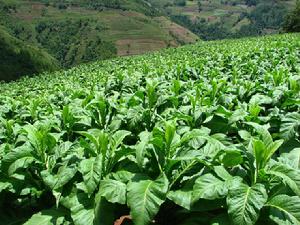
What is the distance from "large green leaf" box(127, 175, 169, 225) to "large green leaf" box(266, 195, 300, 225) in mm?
786

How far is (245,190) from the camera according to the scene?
9.57 feet

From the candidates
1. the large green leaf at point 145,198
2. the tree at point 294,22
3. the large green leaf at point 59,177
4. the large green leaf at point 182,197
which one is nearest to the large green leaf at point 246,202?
the large green leaf at point 182,197

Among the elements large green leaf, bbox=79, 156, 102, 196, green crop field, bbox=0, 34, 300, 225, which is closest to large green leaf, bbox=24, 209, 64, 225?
green crop field, bbox=0, 34, 300, 225

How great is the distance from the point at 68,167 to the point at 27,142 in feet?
2.73

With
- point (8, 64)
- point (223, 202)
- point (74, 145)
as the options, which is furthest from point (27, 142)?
point (8, 64)

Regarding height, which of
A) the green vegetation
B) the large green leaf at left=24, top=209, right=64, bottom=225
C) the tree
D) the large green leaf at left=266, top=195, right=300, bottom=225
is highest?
the large green leaf at left=266, top=195, right=300, bottom=225

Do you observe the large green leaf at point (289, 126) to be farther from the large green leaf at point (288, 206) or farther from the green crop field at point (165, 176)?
the large green leaf at point (288, 206)

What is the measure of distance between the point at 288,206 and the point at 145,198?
1011 millimetres

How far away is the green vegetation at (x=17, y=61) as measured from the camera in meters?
116

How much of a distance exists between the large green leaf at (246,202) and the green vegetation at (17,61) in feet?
382

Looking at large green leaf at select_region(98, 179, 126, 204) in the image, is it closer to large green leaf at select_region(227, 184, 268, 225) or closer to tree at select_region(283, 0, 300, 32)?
large green leaf at select_region(227, 184, 268, 225)

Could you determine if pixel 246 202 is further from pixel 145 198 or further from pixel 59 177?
pixel 59 177

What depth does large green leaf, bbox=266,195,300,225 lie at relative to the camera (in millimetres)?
2806

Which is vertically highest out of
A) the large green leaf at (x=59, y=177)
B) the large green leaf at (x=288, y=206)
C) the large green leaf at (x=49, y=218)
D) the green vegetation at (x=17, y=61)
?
the large green leaf at (x=288, y=206)
